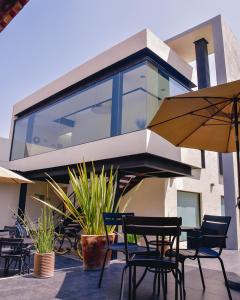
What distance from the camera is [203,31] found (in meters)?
9.13

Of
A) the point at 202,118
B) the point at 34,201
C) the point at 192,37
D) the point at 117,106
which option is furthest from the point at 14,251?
the point at 192,37

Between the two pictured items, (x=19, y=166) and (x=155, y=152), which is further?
(x=19, y=166)

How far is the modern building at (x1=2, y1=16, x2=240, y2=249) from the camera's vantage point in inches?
267

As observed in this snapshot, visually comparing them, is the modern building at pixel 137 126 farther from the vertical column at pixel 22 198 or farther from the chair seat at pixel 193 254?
the chair seat at pixel 193 254

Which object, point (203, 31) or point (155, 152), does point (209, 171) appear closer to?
point (155, 152)

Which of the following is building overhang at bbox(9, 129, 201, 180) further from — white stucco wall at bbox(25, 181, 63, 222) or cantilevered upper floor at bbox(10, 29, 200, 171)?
white stucco wall at bbox(25, 181, 63, 222)

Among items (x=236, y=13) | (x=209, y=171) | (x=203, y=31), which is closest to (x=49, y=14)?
(x=203, y=31)

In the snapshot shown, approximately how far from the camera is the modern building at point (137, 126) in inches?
267

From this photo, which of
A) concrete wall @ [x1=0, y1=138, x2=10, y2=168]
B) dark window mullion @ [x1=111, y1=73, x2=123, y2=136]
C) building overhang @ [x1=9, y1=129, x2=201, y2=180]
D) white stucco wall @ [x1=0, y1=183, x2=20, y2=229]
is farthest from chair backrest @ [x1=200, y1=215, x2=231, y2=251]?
concrete wall @ [x1=0, y1=138, x2=10, y2=168]

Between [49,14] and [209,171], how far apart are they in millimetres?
7275

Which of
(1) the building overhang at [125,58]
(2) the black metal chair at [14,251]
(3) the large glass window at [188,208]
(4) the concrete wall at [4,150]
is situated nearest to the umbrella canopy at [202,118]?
(2) the black metal chair at [14,251]

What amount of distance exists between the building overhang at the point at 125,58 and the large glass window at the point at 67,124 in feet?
1.70

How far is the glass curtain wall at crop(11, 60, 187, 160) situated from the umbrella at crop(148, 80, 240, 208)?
7.75ft

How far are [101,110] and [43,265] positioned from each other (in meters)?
5.00
